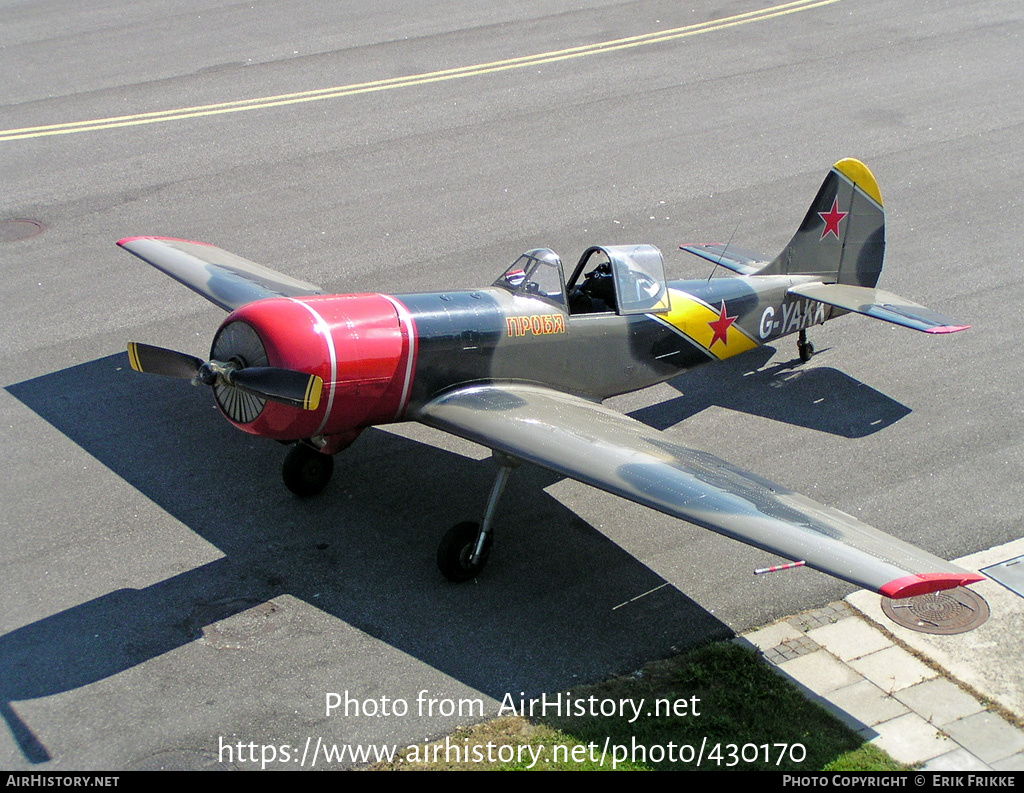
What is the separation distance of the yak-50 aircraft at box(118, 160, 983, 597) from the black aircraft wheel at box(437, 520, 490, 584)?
1 cm

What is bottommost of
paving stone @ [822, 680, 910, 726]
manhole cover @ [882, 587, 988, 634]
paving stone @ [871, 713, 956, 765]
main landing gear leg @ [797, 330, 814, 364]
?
paving stone @ [871, 713, 956, 765]

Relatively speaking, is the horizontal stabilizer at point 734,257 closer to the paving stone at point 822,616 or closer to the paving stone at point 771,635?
the paving stone at point 822,616

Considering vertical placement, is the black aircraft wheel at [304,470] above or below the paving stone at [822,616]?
above

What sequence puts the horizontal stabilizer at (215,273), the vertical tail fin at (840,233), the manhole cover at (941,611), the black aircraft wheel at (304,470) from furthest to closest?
the vertical tail fin at (840,233) → the horizontal stabilizer at (215,273) → the black aircraft wheel at (304,470) → the manhole cover at (941,611)

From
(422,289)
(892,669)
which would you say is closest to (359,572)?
(892,669)

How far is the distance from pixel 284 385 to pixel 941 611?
5744 millimetres

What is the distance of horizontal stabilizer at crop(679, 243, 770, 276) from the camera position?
11922mm

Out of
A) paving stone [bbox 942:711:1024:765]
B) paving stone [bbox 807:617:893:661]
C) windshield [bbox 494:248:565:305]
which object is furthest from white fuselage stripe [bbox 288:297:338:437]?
paving stone [bbox 942:711:1024:765]

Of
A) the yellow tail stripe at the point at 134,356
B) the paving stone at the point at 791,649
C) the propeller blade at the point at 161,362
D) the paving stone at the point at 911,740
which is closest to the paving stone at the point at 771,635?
the paving stone at the point at 791,649

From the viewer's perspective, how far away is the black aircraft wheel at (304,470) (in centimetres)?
925

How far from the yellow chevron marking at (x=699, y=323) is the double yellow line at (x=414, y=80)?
10.8 meters

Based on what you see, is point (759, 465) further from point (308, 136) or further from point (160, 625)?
point (308, 136)

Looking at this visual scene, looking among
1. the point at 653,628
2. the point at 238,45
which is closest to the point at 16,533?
the point at 653,628

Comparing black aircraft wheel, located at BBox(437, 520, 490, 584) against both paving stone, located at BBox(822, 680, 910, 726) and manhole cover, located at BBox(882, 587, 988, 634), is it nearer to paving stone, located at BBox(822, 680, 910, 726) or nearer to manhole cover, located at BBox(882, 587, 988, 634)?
paving stone, located at BBox(822, 680, 910, 726)
